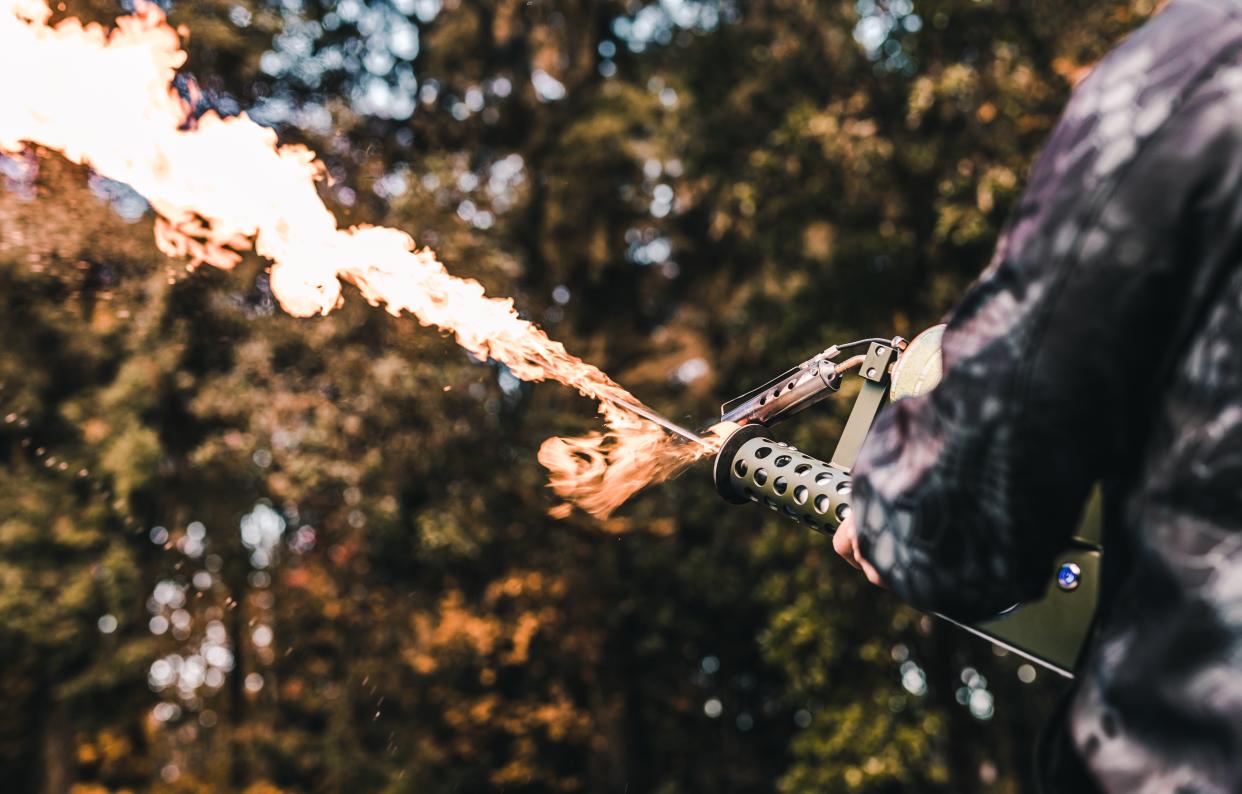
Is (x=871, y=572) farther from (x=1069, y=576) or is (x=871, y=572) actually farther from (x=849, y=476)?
(x=849, y=476)

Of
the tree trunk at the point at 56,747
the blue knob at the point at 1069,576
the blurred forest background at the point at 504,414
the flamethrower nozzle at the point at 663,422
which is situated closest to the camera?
the blue knob at the point at 1069,576

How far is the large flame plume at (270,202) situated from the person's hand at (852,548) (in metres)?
1.05

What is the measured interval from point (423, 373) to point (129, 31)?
14.7 feet

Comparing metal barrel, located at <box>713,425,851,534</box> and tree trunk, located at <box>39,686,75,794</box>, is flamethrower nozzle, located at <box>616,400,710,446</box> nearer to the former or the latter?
metal barrel, located at <box>713,425,851,534</box>

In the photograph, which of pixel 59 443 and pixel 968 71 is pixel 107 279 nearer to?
pixel 59 443

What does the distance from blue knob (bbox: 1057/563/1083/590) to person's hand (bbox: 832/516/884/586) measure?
236 mm

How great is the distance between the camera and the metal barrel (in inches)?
64.2

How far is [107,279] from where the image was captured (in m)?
10.8

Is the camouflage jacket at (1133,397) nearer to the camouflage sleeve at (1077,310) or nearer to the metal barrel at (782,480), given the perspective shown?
the camouflage sleeve at (1077,310)

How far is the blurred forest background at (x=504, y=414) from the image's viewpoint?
32.7ft

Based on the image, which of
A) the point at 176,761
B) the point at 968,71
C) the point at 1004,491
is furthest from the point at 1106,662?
the point at 176,761

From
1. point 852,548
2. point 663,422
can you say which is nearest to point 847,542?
point 852,548

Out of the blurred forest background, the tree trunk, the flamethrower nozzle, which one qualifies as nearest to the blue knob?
the flamethrower nozzle

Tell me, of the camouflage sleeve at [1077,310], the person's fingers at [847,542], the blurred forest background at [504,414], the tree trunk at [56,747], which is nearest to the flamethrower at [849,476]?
the person's fingers at [847,542]
